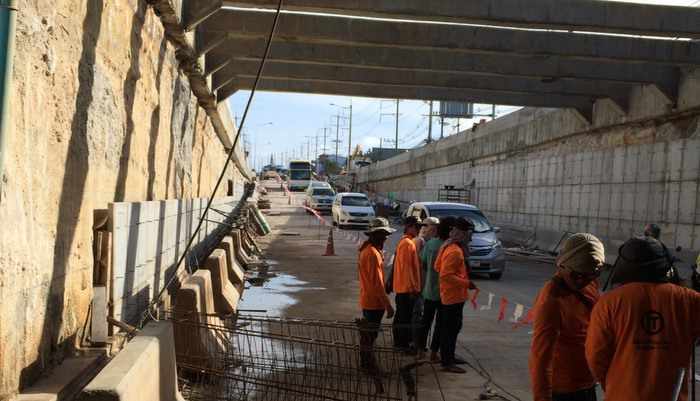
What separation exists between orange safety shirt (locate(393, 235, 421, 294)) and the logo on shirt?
4700 millimetres

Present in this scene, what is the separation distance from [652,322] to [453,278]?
13.4ft

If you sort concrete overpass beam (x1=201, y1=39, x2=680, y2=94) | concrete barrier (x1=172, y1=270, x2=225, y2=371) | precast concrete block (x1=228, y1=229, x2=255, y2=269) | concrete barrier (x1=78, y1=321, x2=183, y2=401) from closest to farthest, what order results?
concrete barrier (x1=78, y1=321, x2=183, y2=401)
concrete barrier (x1=172, y1=270, x2=225, y2=371)
concrete overpass beam (x1=201, y1=39, x2=680, y2=94)
precast concrete block (x1=228, y1=229, x2=255, y2=269)

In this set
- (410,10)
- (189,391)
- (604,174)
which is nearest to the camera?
(189,391)

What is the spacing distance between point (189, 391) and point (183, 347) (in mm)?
425

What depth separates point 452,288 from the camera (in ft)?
23.8

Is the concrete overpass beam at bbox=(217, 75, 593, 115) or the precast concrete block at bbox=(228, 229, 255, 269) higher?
the concrete overpass beam at bbox=(217, 75, 593, 115)

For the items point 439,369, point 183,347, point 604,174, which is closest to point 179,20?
point 183,347

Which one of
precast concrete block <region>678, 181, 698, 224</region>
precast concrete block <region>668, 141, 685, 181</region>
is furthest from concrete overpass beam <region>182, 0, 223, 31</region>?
precast concrete block <region>668, 141, 685, 181</region>

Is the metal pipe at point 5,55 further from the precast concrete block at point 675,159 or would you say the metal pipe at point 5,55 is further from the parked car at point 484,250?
the precast concrete block at point 675,159

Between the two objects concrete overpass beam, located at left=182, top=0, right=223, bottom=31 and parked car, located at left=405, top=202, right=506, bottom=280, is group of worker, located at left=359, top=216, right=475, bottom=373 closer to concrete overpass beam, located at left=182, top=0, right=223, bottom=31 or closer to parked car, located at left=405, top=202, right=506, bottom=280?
concrete overpass beam, located at left=182, top=0, right=223, bottom=31

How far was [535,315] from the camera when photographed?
12.4ft

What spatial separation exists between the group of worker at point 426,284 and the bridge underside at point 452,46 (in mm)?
5116

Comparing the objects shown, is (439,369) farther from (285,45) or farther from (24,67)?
(285,45)

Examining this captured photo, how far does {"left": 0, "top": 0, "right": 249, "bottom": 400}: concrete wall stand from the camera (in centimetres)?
373
